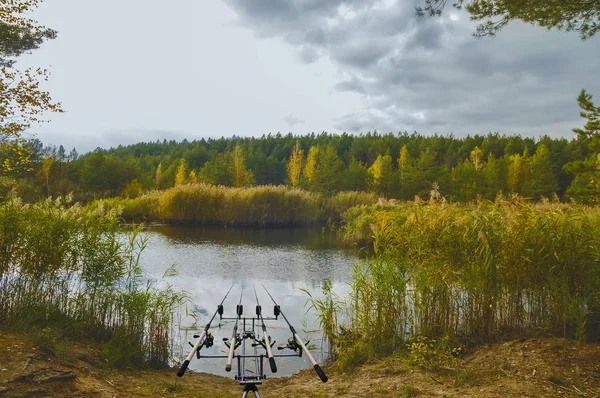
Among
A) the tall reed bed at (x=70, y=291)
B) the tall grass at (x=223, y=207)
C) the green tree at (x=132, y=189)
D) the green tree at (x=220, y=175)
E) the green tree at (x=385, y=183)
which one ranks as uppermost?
the green tree at (x=220, y=175)

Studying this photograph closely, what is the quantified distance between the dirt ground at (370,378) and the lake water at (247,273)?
1296mm

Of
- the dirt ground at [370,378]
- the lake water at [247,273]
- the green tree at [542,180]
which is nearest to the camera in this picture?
the dirt ground at [370,378]

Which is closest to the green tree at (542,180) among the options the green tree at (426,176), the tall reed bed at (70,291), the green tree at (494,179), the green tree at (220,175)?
the green tree at (494,179)

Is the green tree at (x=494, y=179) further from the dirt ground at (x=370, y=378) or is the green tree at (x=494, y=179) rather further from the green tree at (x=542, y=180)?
the dirt ground at (x=370, y=378)

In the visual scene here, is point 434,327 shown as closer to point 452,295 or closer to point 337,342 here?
point 452,295

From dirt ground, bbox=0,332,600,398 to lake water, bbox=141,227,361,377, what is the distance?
A: 4.25ft

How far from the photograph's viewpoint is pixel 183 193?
26719 mm

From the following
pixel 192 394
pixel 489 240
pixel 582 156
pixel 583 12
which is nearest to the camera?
pixel 192 394

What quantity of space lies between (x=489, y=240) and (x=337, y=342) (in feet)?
9.76

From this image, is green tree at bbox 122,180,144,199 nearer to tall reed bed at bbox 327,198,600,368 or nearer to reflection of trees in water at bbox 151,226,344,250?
reflection of trees in water at bbox 151,226,344,250

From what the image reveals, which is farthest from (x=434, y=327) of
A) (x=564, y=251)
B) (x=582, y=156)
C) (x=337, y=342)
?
(x=582, y=156)

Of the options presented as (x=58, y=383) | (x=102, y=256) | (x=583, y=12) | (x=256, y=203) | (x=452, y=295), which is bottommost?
(x=58, y=383)

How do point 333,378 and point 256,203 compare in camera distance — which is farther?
point 256,203

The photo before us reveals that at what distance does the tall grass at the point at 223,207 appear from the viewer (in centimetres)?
2659
